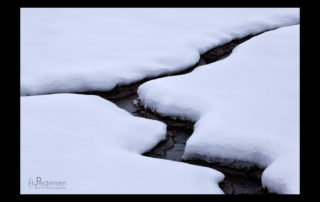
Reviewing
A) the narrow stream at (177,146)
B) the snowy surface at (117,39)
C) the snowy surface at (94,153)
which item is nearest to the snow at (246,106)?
the narrow stream at (177,146)

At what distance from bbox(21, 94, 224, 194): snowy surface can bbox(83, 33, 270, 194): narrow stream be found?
0.09 m

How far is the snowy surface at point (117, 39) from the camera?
157 inches

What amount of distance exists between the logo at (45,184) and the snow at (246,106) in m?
0.95

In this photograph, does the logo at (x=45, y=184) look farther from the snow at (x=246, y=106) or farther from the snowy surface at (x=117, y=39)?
the snowy surface at (x=117, y=39)

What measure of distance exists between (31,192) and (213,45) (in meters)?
3.45

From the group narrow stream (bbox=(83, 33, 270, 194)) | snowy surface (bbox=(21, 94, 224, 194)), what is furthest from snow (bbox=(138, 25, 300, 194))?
Answer: snowy surface (bbox=(21, 94, 224, 194))

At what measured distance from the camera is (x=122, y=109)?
3.55m

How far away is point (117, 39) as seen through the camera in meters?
5.11

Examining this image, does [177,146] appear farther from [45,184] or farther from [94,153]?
[45,184]

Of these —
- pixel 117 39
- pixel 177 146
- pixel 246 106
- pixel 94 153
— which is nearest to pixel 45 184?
pixel 94 153

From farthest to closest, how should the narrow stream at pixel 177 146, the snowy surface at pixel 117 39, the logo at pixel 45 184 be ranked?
1. the snowy surface at pixel 117 39
2. the narrow stream at pixel 177 146
3. the logo at pixel 45 184

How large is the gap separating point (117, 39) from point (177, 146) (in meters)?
2.42

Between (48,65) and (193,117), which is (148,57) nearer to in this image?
(48,65)

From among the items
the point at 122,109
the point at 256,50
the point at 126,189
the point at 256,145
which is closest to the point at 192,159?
the point at 256,145
